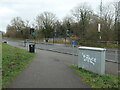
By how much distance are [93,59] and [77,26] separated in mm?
31088

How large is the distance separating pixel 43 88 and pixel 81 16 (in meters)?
33.5

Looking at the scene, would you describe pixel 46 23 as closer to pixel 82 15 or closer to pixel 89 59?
pixel 82 15

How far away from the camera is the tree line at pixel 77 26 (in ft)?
83.4

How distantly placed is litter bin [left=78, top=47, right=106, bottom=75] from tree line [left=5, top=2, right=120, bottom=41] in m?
12.6

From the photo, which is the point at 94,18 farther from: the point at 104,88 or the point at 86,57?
the point at 104,88

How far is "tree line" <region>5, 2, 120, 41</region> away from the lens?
25431 mm

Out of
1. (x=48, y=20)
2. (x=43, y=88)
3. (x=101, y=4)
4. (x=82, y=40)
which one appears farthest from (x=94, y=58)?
(x=48, y=20)

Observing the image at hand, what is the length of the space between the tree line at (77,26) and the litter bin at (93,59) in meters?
12.6

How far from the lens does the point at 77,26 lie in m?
36.5

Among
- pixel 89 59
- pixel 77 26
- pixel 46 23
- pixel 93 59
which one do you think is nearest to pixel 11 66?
pixel 89 59

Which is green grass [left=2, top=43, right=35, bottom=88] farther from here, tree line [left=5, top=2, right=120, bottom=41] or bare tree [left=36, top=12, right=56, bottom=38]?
bare tree [left=36, top=12, right=56, bottom=38]

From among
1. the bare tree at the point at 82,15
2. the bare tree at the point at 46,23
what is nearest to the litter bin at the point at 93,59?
the bare tree at the point at 82,15

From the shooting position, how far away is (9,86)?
4.18 meters

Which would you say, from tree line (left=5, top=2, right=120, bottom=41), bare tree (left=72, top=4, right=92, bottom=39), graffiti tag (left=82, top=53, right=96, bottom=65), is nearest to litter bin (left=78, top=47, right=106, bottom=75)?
graffiti tag (left=82, top=53, right=96, bottom=65)
